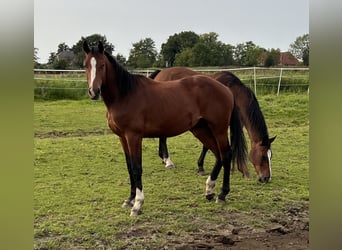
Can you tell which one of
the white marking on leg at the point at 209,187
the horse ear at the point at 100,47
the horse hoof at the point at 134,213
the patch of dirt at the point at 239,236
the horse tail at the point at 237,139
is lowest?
the patch of dirt at the point at 239,236

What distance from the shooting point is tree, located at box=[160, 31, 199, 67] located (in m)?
2.08

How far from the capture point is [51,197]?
8.73 ft

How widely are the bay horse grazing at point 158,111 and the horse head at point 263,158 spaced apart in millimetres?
457

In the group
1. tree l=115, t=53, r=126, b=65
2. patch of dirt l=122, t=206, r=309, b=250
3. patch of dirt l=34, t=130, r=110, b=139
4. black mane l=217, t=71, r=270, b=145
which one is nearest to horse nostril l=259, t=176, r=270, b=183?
black mane l=217, t=71, r=270, b=145

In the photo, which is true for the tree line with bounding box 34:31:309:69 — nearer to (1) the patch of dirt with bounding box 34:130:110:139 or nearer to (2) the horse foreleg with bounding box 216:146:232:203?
(2) the horse foreleg with bounding box 216:146:232:203

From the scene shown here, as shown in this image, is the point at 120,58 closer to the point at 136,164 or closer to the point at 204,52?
the point at 204,52

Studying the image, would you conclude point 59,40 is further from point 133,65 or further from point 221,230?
point 221,230

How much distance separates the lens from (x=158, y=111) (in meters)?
2.46

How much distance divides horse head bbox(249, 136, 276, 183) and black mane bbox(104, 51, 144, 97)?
1.38 metres

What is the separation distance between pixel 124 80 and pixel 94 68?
0.32 metres

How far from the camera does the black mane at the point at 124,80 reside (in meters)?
2.29

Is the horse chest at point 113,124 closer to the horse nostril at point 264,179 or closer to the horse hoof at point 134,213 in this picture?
the horse hoof at point 134,213

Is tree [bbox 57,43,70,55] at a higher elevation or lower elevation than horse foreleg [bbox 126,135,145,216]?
higher

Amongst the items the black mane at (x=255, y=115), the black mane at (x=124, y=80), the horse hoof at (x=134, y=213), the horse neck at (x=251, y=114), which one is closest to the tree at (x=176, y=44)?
the black mane at (x=124, y=80)
